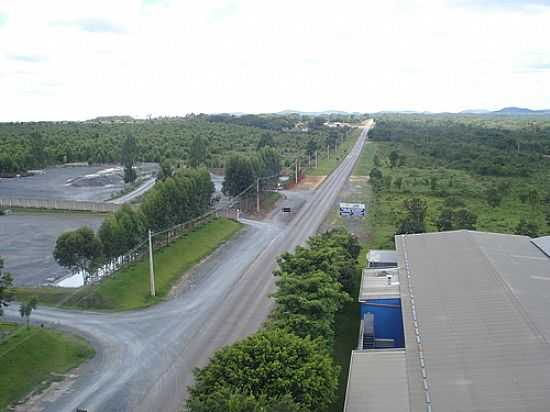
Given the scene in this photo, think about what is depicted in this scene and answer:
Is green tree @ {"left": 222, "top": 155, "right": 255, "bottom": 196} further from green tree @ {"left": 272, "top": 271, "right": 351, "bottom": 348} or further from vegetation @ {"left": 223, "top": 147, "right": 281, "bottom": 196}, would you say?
green tree @ {"left": 272, "top": 271, "right": 351, "bottom": 348}

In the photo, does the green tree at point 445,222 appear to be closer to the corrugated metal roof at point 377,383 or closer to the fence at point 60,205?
the corrugated metal roof at point 377,383

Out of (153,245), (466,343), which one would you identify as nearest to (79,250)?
(153,245)

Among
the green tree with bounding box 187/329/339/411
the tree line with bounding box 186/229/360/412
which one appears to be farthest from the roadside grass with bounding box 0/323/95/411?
the green tree with bounding box 187/329/339/411

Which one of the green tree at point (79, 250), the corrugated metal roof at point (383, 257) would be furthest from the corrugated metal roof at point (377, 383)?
the green tree at point (79, 250)

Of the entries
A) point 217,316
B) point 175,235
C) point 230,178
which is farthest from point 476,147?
point 217,316

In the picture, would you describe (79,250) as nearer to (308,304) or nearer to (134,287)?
(134,287)

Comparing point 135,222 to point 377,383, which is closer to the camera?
point 377,383
